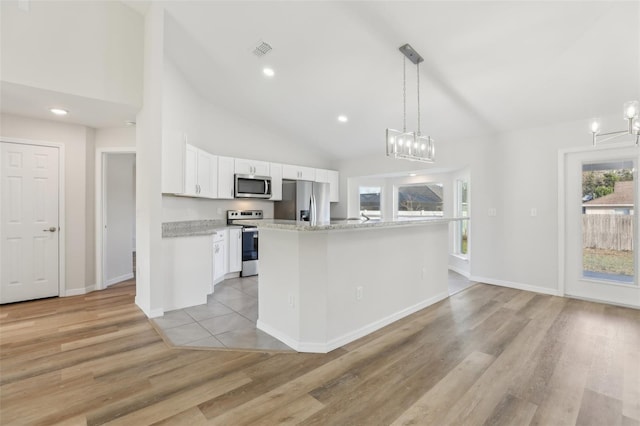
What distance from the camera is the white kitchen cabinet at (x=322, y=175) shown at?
650 cm

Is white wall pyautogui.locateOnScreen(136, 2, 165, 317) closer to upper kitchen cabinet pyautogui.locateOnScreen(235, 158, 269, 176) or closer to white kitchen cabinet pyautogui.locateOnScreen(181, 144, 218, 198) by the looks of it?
white kitchen cabinet pyautogui.locateOnScreen(181, 144, 218, 198)

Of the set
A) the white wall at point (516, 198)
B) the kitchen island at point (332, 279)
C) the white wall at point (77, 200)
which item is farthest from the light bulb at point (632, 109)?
the white wall at point (77, 200)

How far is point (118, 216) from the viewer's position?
15.9ft

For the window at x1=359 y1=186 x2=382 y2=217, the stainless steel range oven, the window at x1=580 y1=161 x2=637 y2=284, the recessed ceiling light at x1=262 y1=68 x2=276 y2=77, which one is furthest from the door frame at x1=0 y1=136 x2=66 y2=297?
the window at x1=580 y1=161 x2=637 y2=284

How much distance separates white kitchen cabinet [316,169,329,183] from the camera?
650 centimetres

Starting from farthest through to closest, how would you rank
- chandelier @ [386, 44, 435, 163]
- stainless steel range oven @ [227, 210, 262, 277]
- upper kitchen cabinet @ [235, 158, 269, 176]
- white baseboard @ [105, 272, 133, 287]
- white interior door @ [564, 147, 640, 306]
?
upper kitchen cabinet @ [235, 158, 269, 176] → stainless steel range oven @ [227, 210, 262, 277] → white baseboard @ [105, 272, 133, 287] → white interior door @ [564, 147, 640, 306] → chandelier @ [386, 44, 435, 163]

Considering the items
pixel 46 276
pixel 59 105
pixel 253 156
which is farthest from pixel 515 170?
pixel 46 276

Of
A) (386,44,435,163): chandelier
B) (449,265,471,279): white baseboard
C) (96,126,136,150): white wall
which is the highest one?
(96,126,136,150): white wall

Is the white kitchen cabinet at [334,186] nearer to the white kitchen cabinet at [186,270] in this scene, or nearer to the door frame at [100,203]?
the white kitchen cabinet at [186,270]

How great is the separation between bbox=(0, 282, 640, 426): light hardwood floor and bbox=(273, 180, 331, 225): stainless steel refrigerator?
10.3 feet

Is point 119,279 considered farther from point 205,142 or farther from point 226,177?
point 205,142

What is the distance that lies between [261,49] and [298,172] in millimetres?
2809

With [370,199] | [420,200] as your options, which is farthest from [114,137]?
[420,200]

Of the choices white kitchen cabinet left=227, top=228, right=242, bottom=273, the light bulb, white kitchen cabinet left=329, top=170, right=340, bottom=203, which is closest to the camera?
the light bulb
